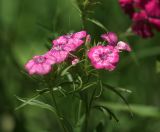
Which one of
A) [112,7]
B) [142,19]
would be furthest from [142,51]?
[142,19]

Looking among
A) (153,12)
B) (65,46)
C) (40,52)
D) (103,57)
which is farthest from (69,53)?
(40,52)

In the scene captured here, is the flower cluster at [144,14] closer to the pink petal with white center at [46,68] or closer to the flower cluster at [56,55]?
the flower cluster at [56,55]

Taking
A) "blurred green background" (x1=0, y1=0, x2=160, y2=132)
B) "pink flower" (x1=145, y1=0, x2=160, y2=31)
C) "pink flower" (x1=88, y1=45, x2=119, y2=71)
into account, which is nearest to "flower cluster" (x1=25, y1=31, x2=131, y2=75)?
"pink flower" (x1=88, y1=45, x2=119, y2=71)

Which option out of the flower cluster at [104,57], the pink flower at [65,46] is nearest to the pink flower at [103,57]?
the flower cluster at [104,57]

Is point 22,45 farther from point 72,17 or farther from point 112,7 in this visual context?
point 112,7

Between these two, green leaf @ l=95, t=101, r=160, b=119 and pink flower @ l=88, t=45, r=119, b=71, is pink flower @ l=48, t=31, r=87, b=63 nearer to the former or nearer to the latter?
pink flower @ l=88, t=45, r=119, b=71

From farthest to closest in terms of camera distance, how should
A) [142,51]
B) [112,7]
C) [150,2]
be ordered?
[112,7] < [142,51] < [150,2]

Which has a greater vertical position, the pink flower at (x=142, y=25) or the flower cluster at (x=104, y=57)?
the flower cluster at (x=104, y=57)
